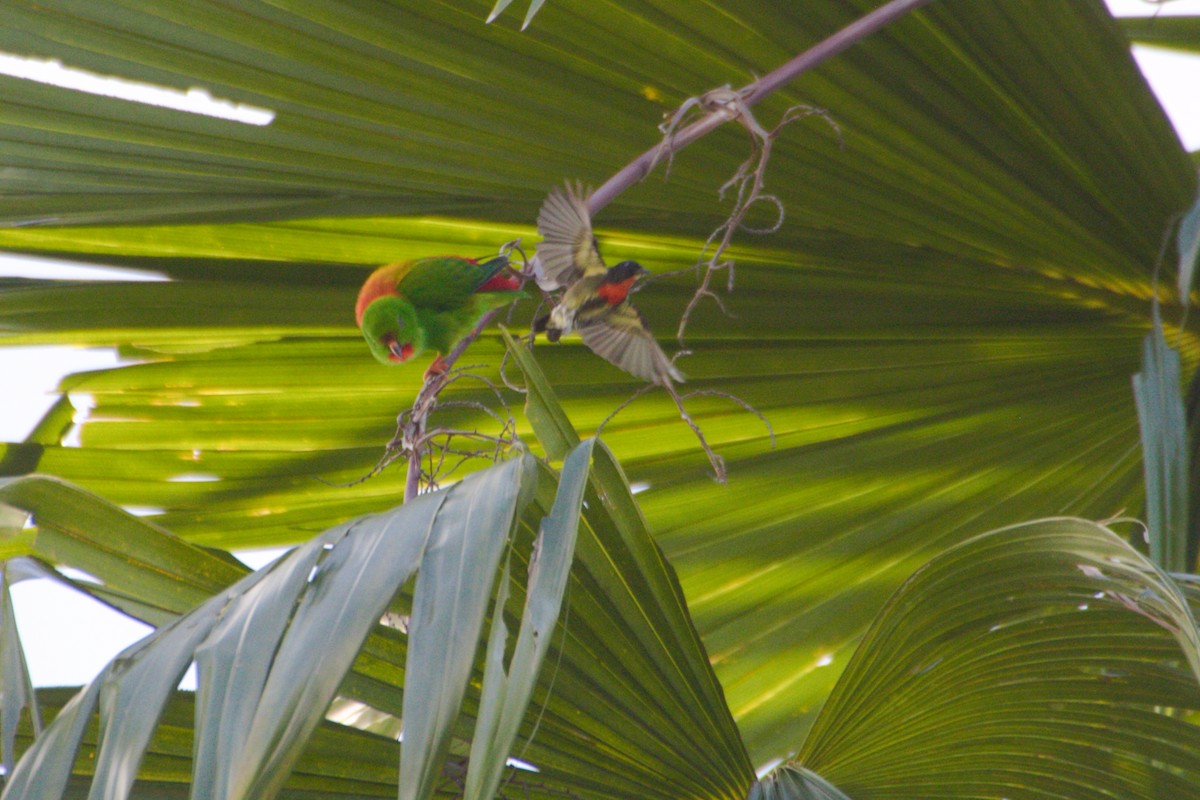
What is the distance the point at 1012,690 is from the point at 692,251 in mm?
743

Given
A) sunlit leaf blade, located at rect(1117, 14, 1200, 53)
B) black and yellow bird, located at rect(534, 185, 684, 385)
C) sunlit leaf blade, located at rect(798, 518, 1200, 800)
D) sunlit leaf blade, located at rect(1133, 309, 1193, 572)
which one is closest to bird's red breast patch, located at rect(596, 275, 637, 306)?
black and yellow bird, located at rect(534, 185, 684, 385)

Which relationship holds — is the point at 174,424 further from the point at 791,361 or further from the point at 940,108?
the point at 940,108

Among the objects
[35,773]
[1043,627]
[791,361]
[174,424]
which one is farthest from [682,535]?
[35,773]

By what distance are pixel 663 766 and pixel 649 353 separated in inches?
19.1

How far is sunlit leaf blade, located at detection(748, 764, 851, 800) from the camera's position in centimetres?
107

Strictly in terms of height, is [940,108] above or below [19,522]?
above

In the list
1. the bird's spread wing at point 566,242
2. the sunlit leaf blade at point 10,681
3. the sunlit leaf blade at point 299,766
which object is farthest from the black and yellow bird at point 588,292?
the sunlit leaf blade at point 10,681

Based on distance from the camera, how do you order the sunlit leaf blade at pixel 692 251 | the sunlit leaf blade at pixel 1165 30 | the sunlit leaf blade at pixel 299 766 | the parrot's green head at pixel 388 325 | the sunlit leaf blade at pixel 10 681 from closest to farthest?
the sunlit leaf blade at pixel 10 681
the sunlit leaf blade at pixel 299 766
the sunlit leaf blade at pixel 692 251
the parrot's green head at pixel 388 325
the sunlit leaf blade at pixel 1165 30

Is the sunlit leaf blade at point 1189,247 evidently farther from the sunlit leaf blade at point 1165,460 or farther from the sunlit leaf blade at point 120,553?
the sunlit leaf blade at point 120,553

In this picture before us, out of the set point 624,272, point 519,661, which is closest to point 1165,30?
point 624,272

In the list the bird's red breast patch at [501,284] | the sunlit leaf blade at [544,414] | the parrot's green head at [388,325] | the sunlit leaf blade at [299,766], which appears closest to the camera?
the sunlit leaf blade at [299,766]

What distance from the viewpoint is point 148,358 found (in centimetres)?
148

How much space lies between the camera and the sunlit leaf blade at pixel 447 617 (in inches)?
20.9

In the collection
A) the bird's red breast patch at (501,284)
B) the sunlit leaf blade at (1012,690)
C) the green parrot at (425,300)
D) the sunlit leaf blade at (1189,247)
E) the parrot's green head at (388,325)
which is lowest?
the sunlit leaf blade at (1012,690)
